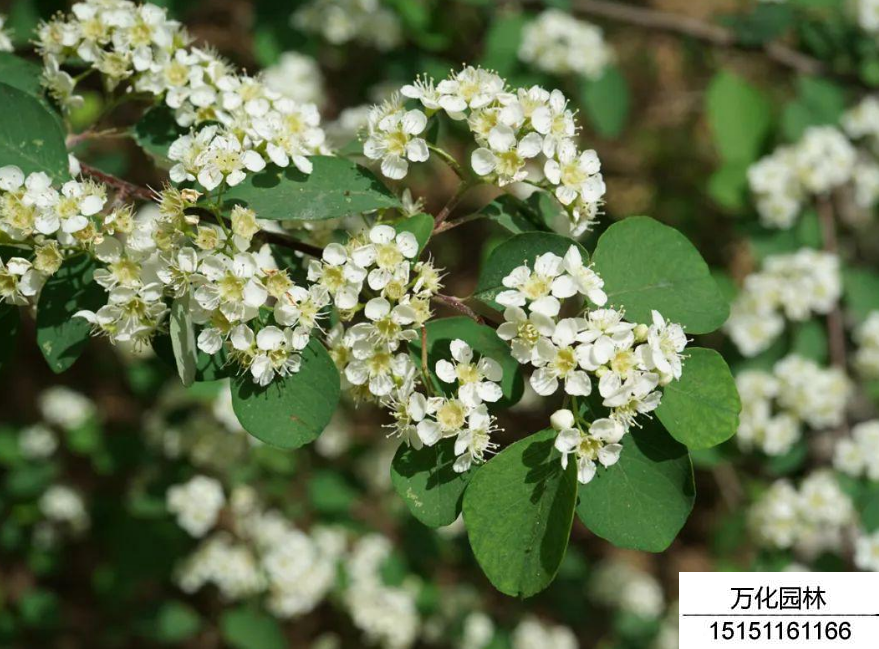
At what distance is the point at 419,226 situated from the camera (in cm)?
174

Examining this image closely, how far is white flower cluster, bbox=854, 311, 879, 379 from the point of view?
361 centimetres

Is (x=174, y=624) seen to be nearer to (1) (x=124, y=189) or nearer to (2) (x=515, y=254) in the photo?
(1) (x=124, y=189)

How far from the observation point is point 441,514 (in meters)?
1.72

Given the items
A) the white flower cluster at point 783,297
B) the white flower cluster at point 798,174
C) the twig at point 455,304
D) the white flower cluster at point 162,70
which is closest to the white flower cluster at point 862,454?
the white flower cluster at point 783,297

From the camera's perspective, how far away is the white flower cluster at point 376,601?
A: 3861 millimetres

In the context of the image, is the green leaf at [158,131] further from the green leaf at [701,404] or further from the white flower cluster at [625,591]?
the white flower cluster at [625,591]

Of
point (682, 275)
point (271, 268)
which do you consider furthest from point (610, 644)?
point (271, 268)

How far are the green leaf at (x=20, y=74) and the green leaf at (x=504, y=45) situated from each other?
217 cm

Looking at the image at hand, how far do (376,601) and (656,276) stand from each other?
8.53 ft

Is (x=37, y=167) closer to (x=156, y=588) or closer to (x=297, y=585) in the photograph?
(x=297, y=585)

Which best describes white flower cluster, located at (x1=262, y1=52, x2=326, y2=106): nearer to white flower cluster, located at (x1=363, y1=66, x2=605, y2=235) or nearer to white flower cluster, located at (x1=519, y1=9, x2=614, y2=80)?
white flower cluster, located at (x1=519, y1=9, x2=614, y2=80)

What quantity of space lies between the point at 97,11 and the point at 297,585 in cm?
241

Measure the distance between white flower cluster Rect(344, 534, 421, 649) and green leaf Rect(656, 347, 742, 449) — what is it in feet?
8.18

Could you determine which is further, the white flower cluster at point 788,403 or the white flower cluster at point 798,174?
the white flower cluster at point 798,174
